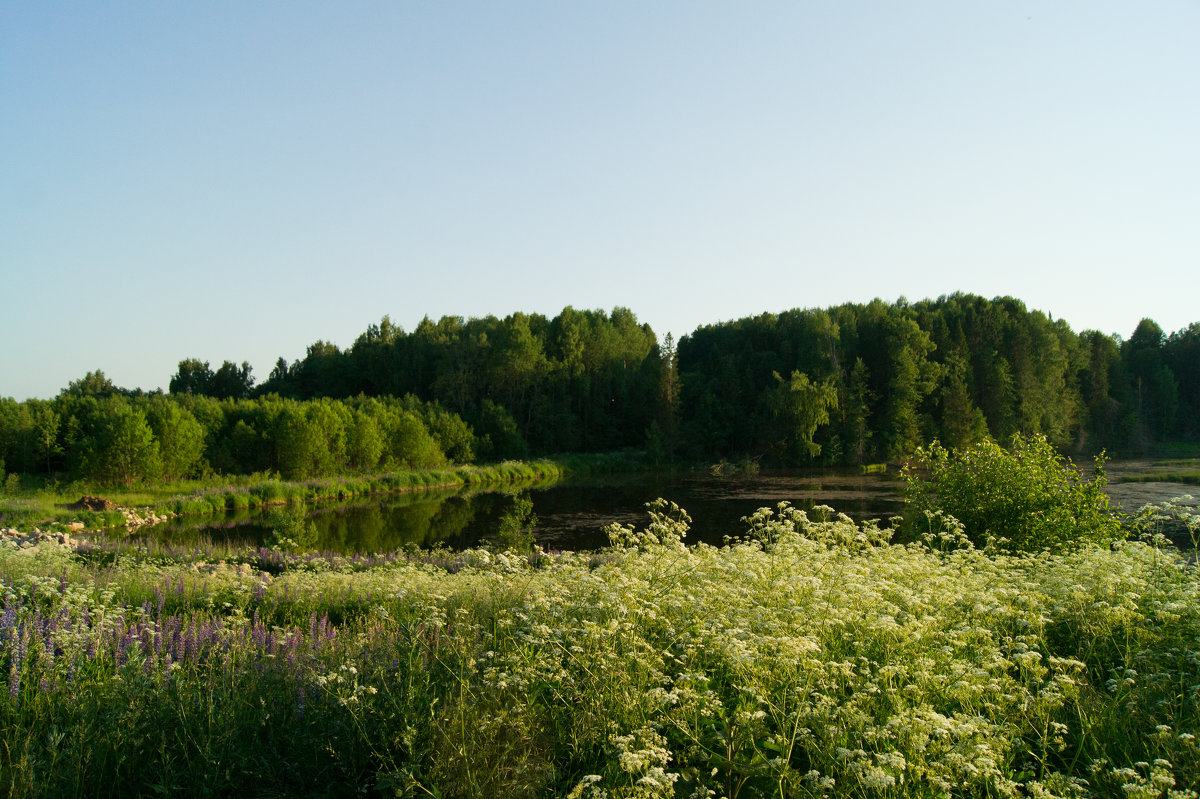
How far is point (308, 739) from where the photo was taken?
3.32 metres

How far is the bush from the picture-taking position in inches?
395

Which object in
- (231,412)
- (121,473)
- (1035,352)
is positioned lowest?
(121,473)

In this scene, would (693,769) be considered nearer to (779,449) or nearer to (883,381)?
(779,449)

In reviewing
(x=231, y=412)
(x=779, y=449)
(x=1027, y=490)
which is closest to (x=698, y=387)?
(x=779, y=449)

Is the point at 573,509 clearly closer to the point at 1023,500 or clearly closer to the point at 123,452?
the point at 1023,500

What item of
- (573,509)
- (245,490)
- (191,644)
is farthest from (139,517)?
(191,644)

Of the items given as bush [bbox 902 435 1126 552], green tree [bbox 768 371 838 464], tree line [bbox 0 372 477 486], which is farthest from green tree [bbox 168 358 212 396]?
bush [bbox 902 435 1126 552]

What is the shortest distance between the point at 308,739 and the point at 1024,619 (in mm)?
4337

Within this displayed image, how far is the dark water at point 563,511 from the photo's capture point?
845 inches

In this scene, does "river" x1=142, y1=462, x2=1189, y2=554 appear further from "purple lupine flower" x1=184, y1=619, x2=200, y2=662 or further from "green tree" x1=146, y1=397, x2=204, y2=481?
"purple lupine flower" x1=184, y1=619, x2=200, y2=662

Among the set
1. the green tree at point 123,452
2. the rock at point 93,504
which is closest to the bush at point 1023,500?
the rock at point 93,504

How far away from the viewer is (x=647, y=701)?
11.0 ft

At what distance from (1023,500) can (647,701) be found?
940cm

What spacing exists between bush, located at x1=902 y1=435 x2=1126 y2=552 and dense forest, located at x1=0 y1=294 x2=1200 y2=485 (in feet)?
119
